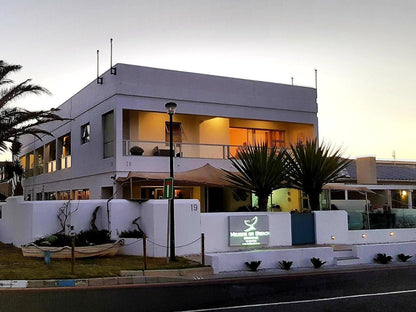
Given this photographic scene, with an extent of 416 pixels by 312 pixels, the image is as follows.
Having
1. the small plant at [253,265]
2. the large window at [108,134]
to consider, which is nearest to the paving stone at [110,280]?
the small plant at [253,265]

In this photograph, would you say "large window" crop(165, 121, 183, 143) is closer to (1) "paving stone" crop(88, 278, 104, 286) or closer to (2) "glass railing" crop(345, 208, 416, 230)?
(2) "glass railing" crop(345, 208, 416, 230)

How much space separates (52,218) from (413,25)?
16.5m

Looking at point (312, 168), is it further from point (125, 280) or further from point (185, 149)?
point (125, 280)

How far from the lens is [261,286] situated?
11586mm

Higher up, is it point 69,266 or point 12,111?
point 12,111

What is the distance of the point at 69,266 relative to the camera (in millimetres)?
13117

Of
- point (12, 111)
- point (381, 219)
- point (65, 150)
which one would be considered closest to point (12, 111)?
point (12, 111)

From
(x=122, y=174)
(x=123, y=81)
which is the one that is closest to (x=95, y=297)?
(x=122, y=174)

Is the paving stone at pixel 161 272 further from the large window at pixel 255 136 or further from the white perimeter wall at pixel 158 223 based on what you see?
the large window at pixel 255 136

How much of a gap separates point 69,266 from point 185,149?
492 inches

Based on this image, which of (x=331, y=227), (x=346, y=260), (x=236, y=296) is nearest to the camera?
(x=236, y=296)

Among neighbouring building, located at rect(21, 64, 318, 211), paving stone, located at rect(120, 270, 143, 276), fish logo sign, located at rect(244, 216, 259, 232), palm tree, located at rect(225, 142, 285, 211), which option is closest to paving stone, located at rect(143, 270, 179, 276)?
paving stone, located at rect(120, 270, 143, 276)

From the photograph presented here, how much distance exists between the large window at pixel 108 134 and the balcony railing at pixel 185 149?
1.02 metres

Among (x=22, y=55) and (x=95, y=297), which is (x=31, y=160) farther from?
(x=95, y=297)
